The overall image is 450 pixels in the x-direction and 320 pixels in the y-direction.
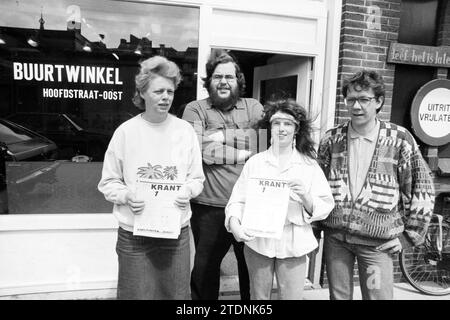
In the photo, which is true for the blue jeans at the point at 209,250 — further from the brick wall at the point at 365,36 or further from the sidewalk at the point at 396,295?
the brick wall at the point at 365,36

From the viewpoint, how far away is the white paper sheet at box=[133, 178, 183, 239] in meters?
2.23

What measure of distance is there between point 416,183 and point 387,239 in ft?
1.28

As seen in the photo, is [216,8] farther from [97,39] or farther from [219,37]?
[97,39]

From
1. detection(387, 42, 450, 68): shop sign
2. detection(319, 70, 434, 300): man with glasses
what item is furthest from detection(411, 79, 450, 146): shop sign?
detection(319, 70, 434, 300): man with glasses

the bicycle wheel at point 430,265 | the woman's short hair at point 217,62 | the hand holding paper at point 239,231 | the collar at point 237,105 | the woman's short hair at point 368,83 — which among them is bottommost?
the bicycle wheel at point 430,265

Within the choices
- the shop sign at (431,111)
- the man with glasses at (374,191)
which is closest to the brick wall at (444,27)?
the shop sign at (431,111)

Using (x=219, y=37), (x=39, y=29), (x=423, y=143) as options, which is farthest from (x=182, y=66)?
(x=423, y=143)

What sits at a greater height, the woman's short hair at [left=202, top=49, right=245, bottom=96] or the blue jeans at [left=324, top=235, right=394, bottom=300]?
the woman's short hair at [left=202, top=49, right=245, bottom=96]

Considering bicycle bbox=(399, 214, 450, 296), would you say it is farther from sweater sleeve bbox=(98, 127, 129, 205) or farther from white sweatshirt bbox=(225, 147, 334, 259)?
sweater sleeve bbox=(98, 127, 129, 205)

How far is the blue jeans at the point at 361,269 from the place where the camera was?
2408mm

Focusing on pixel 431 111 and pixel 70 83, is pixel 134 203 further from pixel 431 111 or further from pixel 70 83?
pixel 431 111

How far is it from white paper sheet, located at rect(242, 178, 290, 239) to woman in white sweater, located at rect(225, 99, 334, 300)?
3cm

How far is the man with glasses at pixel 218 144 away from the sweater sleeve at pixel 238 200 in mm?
230

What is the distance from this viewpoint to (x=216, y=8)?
12.1 feet
